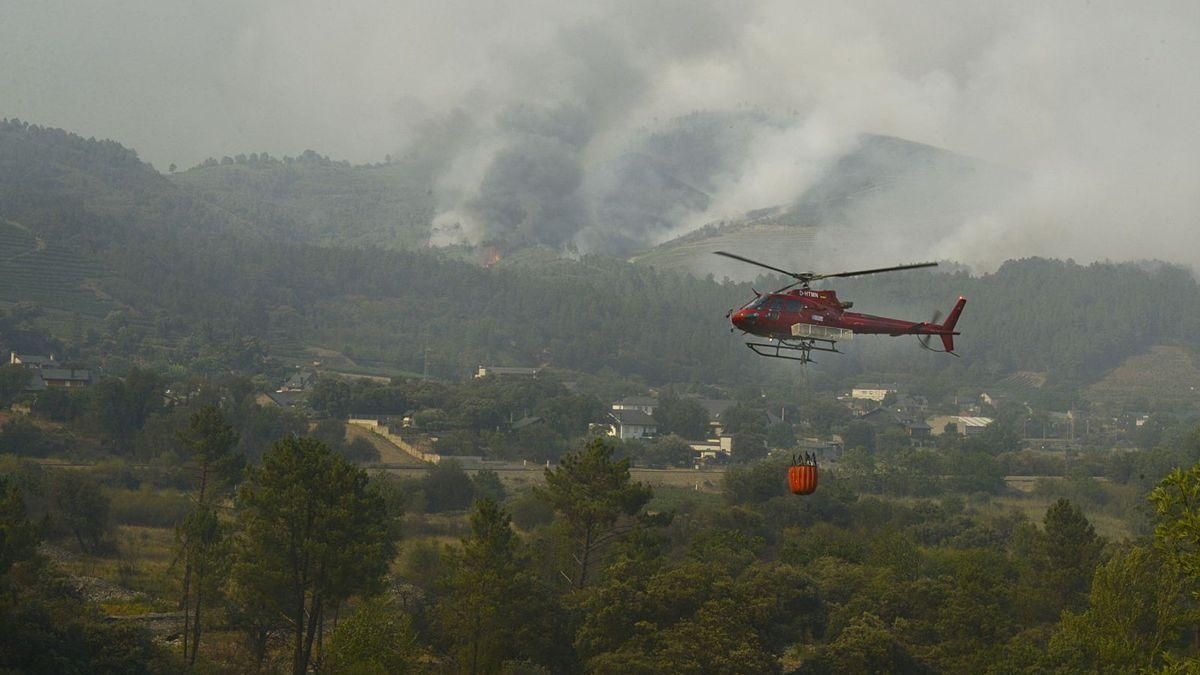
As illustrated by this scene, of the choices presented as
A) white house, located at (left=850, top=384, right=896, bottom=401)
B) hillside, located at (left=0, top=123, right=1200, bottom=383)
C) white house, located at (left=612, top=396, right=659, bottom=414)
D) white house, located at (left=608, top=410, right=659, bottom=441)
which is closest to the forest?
white house, located at (left=608, top=410, right=659, bottom=441)

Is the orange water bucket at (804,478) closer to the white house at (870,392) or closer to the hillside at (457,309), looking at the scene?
the hillside at (457,309)

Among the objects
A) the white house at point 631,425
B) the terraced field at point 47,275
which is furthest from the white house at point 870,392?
the terraced field at point 47,275

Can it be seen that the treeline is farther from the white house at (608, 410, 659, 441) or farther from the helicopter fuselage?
the white house at (608, 410, 659, 441)

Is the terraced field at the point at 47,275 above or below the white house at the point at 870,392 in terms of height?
above

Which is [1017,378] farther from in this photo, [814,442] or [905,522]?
[905,522]

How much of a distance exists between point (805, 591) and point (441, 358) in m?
103

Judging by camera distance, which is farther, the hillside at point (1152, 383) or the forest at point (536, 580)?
the hillside at point (1152, 383)

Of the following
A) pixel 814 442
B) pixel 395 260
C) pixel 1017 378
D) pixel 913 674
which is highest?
pixel 395 260

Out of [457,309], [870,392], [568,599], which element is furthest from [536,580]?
[457,309]

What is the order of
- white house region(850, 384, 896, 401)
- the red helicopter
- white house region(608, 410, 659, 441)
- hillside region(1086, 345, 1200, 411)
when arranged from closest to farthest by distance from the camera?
the red helicopter → white house region(608, 410, 659, 441) → white house region(850, 384, 896, 401) → hillside region(1086, 345, 1200, 411)

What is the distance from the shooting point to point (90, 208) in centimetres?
19512

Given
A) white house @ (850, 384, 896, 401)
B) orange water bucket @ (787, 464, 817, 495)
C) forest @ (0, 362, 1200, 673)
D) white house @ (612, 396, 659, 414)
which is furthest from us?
white house @ (850, 384, 896, 401)

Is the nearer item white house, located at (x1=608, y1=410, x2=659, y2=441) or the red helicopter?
the red helicopter

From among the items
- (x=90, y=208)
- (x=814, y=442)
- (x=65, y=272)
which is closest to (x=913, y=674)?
(x=814, y=442)
